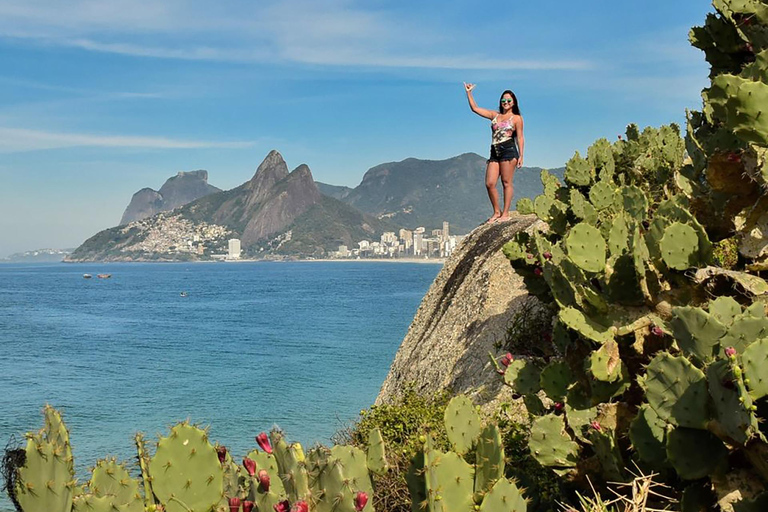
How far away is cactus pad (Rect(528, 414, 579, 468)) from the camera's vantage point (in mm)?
4230

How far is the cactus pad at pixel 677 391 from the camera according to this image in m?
3.26

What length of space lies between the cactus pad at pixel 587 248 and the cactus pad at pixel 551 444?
1.05 m

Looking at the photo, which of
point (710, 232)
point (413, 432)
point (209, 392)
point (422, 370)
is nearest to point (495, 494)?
point (710, 232)

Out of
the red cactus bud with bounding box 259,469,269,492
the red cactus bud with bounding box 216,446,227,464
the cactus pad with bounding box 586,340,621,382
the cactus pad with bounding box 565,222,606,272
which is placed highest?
the cactus pad with bounding box 565,222,606,272

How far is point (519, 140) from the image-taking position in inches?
375

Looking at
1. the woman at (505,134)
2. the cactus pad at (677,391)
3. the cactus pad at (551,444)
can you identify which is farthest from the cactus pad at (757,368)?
the woman at (505,134)

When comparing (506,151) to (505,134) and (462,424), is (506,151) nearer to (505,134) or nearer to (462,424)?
(505,134)

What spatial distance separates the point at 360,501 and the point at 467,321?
6.15m

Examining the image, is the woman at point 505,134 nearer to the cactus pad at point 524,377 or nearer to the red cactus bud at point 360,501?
the cactus pad at point 524,377

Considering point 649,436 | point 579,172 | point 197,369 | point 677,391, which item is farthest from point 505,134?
point 197,369

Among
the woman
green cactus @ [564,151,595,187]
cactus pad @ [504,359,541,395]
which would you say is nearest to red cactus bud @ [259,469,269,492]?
cactus pad @ [504,359,541,395]

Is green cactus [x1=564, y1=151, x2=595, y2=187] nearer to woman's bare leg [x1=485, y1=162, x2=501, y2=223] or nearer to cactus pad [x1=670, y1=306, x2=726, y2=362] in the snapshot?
woman's bare leg [x1=485, y1=162, x2=501, y2=223]

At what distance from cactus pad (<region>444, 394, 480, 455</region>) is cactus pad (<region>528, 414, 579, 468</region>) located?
359mm

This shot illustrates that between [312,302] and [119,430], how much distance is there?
1839 inches
